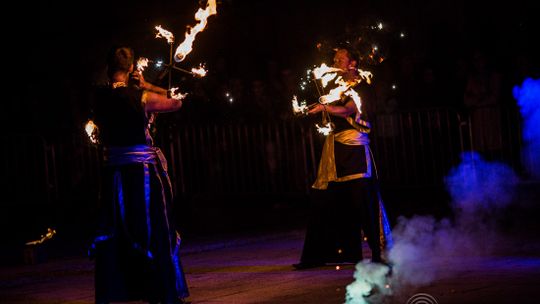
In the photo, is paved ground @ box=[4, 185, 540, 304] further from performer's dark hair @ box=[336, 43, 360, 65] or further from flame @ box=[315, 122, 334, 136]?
performer's dark hair @ box=[336, 43, 360, 65]

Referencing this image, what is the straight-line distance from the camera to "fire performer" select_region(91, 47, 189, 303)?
7.46 metres

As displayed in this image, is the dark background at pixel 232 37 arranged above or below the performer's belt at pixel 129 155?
above

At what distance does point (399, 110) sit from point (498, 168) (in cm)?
198

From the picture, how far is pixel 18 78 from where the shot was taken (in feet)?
63.8

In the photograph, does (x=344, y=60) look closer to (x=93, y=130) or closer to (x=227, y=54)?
(x=93, y=130)

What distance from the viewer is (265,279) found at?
925cm

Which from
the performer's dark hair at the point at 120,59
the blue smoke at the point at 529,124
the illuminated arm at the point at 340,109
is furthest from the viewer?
the blue smoke at the point at 529,124

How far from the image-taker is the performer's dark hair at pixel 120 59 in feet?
24.8

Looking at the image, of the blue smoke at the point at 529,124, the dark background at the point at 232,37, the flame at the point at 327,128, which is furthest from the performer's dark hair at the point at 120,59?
the blue smoke at the point at 529,124

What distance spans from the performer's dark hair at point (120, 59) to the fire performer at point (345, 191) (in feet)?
7.17

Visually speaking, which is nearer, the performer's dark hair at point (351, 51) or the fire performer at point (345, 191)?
the fire performer at point (345, 191)

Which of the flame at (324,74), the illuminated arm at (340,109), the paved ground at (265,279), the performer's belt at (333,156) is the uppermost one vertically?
the flame at (324,74)

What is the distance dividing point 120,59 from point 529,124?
991 cm

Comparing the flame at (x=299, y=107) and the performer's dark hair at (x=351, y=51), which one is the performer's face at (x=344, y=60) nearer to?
the performer's dark hair at (x=351, y=51)
